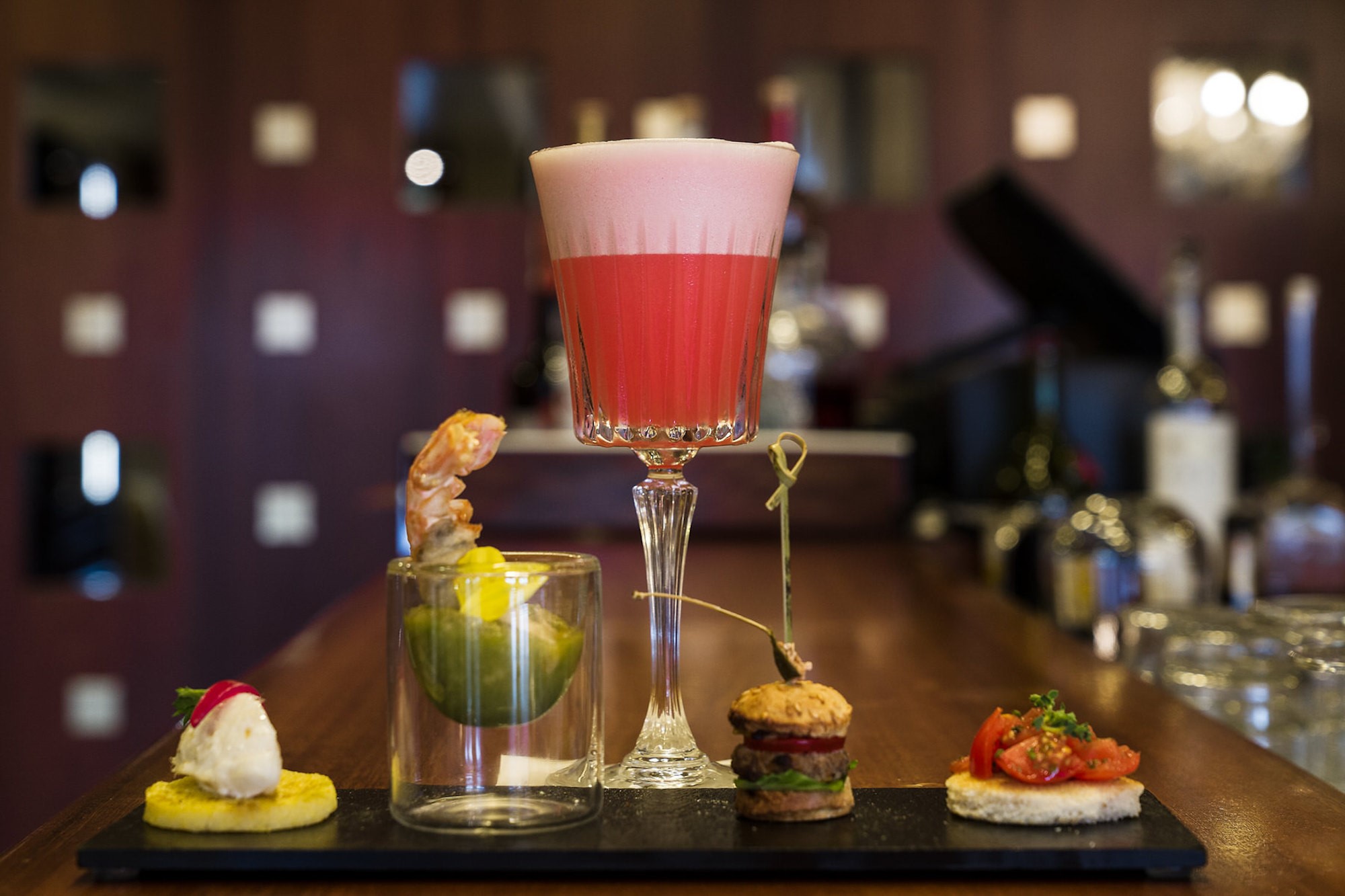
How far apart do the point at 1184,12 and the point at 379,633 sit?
370 cm

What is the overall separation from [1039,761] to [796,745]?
110 mm

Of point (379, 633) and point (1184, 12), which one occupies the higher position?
point (1184, 12)

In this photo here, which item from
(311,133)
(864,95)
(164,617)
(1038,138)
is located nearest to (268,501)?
(164,617)

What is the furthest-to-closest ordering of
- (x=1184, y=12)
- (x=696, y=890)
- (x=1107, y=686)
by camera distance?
1. (x=1184, y=12)
2. (x=1107, y=686)
3. (x=696, y=890)

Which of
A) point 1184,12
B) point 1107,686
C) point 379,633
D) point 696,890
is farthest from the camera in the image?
point 1184,12

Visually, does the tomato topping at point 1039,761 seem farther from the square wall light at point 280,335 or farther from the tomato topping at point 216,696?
the square wall light at point 280,335

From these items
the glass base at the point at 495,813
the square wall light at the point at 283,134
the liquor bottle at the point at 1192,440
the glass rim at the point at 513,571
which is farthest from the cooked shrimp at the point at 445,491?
the square wall light at the point at 283,134

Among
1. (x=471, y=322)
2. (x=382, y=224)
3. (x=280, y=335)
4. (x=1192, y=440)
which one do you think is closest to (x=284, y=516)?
(x=280, y=335)

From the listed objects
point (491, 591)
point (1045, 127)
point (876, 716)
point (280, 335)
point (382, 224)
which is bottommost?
point (876, 716)

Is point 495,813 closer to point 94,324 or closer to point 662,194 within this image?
point 662,194

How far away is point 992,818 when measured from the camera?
0.64 metres

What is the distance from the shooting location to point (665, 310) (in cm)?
84

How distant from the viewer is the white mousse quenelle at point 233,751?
630 mm

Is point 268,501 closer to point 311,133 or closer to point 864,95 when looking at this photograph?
point 311,133
